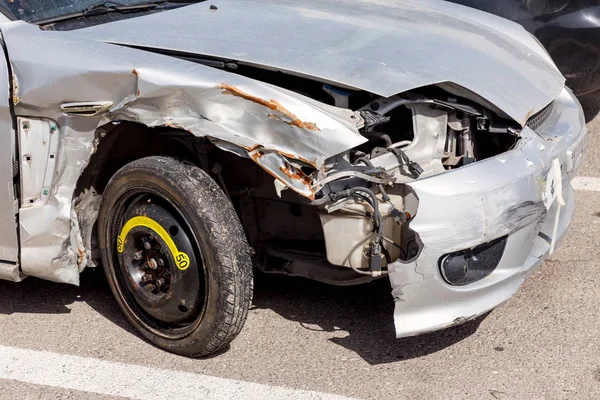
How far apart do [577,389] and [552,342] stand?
0.37 metres

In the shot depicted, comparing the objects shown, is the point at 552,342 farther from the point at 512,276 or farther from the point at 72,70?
the point at 72,70

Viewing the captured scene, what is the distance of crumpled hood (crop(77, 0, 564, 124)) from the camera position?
3.40 meters

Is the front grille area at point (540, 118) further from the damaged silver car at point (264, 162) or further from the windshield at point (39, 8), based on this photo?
the windshield at point (39, 8)

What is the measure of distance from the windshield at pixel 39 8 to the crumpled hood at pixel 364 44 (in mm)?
292

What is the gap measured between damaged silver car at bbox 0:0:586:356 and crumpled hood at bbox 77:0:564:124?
0.05 feet

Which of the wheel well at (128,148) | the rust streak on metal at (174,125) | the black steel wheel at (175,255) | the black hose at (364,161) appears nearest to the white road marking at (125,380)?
the black steel wheel at (175,255)

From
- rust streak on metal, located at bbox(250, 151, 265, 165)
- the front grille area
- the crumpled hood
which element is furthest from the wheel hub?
the front grille area

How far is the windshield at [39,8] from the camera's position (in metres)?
3.80

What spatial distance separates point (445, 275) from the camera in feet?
10.4

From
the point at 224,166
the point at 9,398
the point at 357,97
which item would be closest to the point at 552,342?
Result: the point at 357,97

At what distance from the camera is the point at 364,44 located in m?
3.69

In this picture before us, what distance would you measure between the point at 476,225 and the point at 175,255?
1182 mm

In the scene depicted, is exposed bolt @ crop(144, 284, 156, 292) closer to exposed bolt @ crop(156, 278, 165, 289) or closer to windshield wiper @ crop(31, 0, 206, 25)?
exposed bolt @ crop(156, 278, 165, 289)

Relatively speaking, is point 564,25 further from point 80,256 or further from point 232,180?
point 80,256
